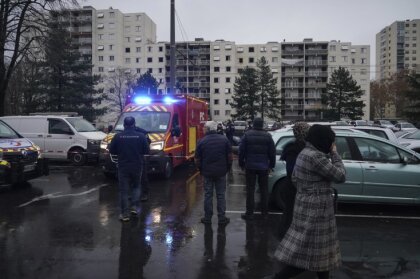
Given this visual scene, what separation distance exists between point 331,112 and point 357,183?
70771 millimetres

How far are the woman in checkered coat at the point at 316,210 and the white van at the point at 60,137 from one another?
13473 millimetres

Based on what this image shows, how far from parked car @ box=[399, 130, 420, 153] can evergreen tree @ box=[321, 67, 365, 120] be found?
2343 inches

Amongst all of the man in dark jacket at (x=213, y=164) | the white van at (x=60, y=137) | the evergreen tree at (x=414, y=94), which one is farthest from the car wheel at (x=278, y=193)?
the evergreen tree at (x=414, y=94)

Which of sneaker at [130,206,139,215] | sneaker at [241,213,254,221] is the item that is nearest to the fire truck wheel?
sneaker at [130,206,139,215]

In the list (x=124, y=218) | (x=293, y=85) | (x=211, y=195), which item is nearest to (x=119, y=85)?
(x=293, y=85)

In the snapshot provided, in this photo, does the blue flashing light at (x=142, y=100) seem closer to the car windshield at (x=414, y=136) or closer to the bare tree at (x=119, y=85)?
the car windshield at (x=414, y=136)

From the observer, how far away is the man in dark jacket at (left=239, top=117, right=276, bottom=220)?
7.97 m

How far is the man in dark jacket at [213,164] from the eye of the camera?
7.67 metres

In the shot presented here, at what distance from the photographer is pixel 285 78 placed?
113 metres

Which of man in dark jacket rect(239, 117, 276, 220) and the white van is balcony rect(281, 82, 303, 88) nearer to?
the white van

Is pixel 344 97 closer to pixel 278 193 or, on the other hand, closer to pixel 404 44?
pixel 278 193

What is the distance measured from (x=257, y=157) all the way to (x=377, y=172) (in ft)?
8.02

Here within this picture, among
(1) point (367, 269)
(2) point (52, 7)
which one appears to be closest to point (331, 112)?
(2) point (52, 7)

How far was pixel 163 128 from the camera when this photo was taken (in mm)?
13383
